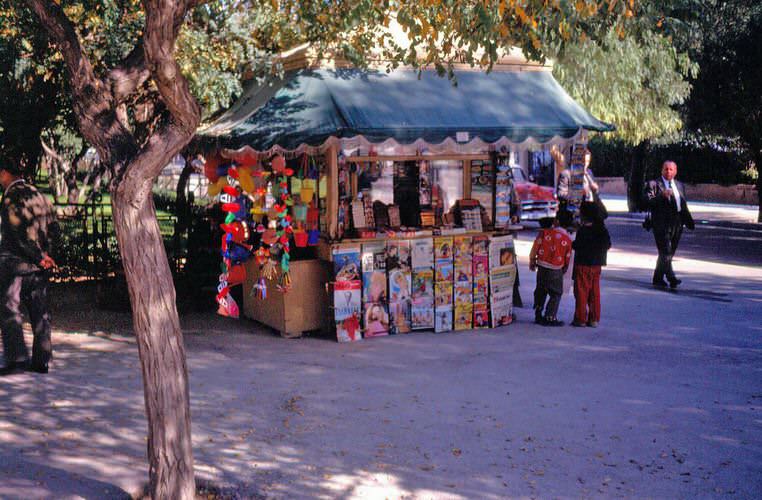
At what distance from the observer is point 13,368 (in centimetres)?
843

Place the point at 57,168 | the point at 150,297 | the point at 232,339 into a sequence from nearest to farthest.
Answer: the point at 150,297, the point at 232,339, the point at 57,168

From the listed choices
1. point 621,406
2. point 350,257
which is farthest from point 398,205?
point 621,406

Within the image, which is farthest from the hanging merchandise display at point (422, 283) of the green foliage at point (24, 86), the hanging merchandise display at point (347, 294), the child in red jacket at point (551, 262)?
the green foliage at point (24, 86)

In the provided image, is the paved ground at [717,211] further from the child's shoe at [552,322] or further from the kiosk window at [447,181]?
the child's shoe at [552,322]

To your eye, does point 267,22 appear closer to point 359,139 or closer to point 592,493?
point 359,139

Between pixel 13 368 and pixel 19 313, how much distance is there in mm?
554

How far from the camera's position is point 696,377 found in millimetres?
8484

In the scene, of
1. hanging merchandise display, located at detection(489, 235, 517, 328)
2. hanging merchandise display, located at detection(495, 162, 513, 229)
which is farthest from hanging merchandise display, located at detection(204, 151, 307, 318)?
hanging merchandise display, located at detection(495, 162, 513, 229)

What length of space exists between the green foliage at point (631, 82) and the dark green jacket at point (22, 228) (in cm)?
1413

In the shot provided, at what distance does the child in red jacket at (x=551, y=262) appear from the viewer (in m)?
10.6

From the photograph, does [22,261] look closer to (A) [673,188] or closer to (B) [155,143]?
(B) [155,143]

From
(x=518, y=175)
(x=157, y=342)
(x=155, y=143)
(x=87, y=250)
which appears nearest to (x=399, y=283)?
(x=157, y=342)

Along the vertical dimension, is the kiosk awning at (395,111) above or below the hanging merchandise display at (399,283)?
above

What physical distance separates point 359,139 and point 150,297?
4.69 metres
